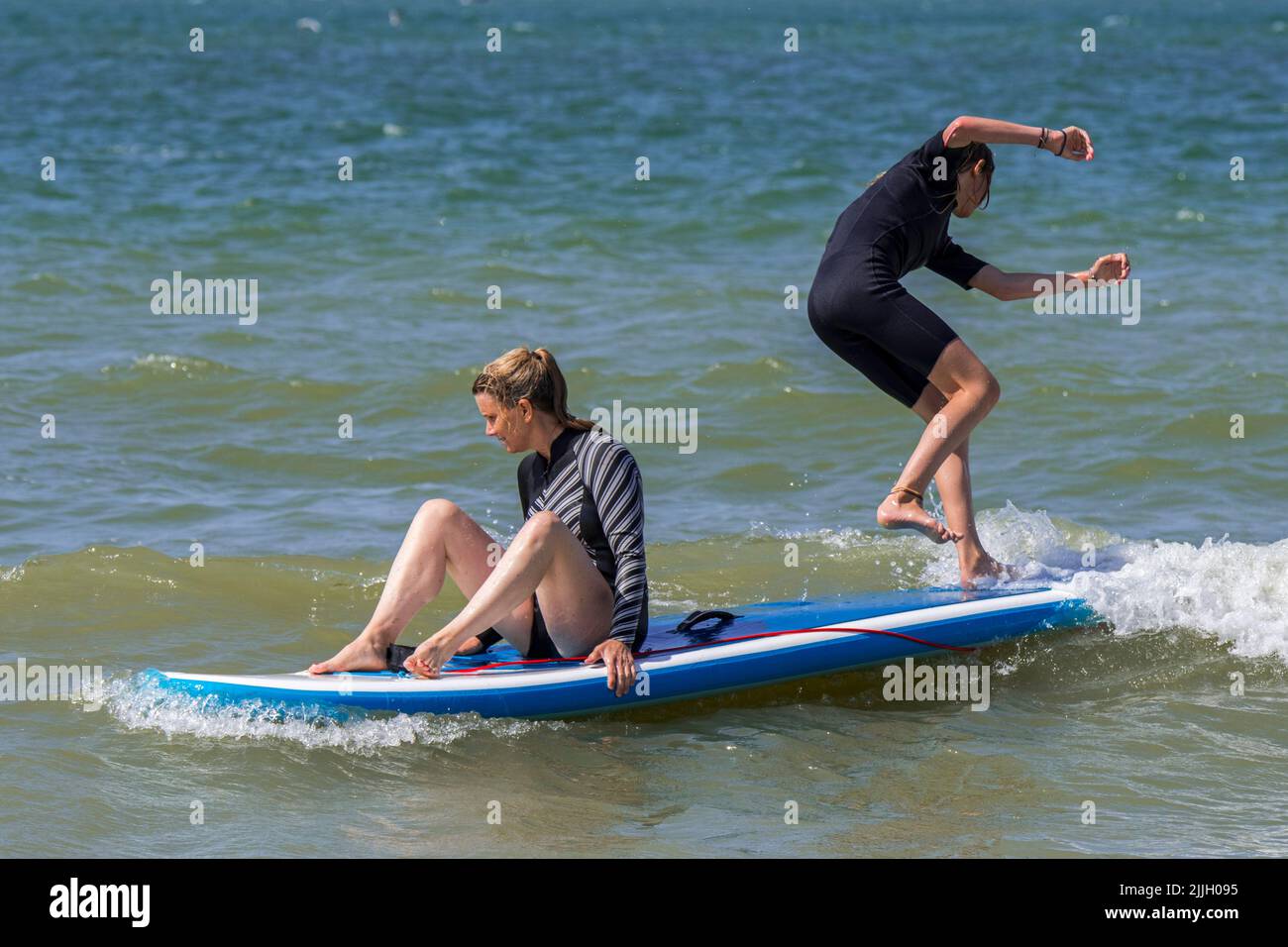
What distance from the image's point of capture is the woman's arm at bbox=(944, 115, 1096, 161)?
5.98 m

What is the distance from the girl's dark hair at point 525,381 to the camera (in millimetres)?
5277

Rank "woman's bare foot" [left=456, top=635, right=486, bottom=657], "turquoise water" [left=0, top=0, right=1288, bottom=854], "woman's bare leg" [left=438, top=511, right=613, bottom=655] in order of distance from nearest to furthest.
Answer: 1. "turquoise water" [left=0, top=0, right=1288, bottom=854]
2. "woman's bare leg" [left=438, top=511, right=613, bottom=655]
3. "woman's bare foot" [left=456, top=635, right=486, bottom=657]

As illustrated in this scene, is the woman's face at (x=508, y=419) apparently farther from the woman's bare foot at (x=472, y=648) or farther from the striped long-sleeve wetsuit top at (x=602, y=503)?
the woman's bare foot at (x=472, y=648)

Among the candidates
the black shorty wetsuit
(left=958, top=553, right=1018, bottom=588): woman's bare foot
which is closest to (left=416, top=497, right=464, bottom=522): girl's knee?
the black shorty wetsuit

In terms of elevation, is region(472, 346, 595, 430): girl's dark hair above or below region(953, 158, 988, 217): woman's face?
below

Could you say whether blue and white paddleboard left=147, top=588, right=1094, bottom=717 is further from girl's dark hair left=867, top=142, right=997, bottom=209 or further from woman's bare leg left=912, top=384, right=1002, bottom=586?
girl's dark hair left=867, top=142, right=997, bottom=209

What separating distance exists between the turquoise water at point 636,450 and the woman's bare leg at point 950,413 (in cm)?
77

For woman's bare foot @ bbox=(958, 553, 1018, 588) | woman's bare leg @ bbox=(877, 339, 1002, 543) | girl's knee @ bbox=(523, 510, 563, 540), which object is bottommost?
woman's bare foot @ bbox=(958, 553, 1018, 588)

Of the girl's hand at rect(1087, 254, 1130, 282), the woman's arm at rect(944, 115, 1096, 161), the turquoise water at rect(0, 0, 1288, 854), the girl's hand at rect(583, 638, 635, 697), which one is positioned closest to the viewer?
the turquoise water at rect(0, 0, 1288, 854)

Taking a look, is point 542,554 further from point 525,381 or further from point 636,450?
point 636,450

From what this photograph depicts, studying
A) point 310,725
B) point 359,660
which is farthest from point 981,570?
point 310,725

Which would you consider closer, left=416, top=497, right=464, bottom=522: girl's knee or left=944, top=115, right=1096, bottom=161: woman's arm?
Answer: left=416, top=497, right=464, bottom=522: girl's knee
